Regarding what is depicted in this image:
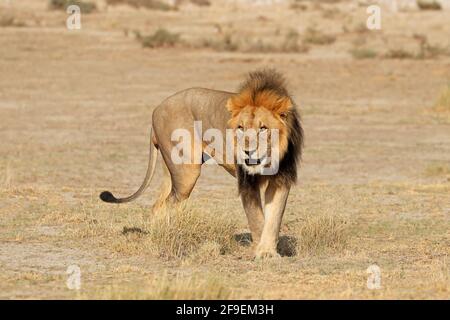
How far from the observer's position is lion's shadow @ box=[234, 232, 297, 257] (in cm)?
804

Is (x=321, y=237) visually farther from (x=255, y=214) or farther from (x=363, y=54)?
(x=363, y=54)

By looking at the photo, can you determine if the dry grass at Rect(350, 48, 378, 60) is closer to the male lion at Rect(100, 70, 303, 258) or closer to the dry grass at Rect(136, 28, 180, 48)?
the dry grass at Rect(136, 28, 180, 48)

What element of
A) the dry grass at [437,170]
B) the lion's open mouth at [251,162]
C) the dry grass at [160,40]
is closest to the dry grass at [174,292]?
the lion's open mouth at [251,162]

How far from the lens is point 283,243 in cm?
830

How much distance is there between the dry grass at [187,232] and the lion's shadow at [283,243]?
9.4 inches

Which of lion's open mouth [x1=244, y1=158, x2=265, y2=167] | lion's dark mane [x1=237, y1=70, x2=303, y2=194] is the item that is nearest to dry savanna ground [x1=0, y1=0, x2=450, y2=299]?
lion's dark mane [x1=237, y1=70, x2=303, y2=194]

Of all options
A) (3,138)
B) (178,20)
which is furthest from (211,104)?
(178,20)

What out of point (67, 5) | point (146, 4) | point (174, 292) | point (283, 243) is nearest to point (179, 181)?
point (283, 243)

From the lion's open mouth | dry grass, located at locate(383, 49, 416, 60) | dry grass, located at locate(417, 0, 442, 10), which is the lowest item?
dry grass, located at locate(383, 49, 416, 60)

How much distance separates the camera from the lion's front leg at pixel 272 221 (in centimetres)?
742

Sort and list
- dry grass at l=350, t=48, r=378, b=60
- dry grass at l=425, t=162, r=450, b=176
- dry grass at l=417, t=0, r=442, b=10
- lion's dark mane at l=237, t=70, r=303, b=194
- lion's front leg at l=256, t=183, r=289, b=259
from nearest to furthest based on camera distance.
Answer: lion's dark mane at l=237, t=70, r=303, b=194 → lion's front leg at l=256, t=183, r=289, b=259 → dry grass at l=425, t=162, r=450, b=176 → dry grass at l=350, t=48, r=378, b=60 → dry grass at l=417, t=0, r=442, b=10

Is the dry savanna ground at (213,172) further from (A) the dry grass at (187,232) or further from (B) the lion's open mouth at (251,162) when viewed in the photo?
(B) the lion's open mouth at (251,162)

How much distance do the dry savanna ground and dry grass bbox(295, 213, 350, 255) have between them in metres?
0.01
